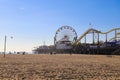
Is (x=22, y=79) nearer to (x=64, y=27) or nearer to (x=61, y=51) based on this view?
(x=64, y=27)

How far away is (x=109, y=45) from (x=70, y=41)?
934 inches

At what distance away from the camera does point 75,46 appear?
353 ft

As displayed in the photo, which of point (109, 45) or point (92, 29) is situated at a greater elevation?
point (92, 29)

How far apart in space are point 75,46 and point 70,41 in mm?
6410

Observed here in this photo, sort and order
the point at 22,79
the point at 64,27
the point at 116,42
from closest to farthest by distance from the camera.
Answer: the point at 22,79, the point at 116,42, the point at 64,27

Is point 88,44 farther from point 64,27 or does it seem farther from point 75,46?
point 64,27

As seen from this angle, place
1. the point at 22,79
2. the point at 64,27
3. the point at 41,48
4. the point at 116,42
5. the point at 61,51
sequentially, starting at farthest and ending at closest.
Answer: the point at 41,48 < the point at 61,51 < the point at 64,27 < the point at 116,42 < the point at 22,79

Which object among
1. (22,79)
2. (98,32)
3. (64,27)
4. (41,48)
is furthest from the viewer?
Result: (41,48)

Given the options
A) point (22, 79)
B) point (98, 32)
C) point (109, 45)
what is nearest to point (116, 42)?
point (109, 45)

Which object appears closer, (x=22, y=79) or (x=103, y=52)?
(x=22, y=79)

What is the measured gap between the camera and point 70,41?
113 metres

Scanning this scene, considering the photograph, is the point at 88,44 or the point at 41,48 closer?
the point at 88,44

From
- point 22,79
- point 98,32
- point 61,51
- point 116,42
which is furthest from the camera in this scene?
point 61,51

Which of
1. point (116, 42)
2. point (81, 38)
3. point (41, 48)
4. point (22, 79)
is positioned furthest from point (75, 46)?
point (22, 79)
